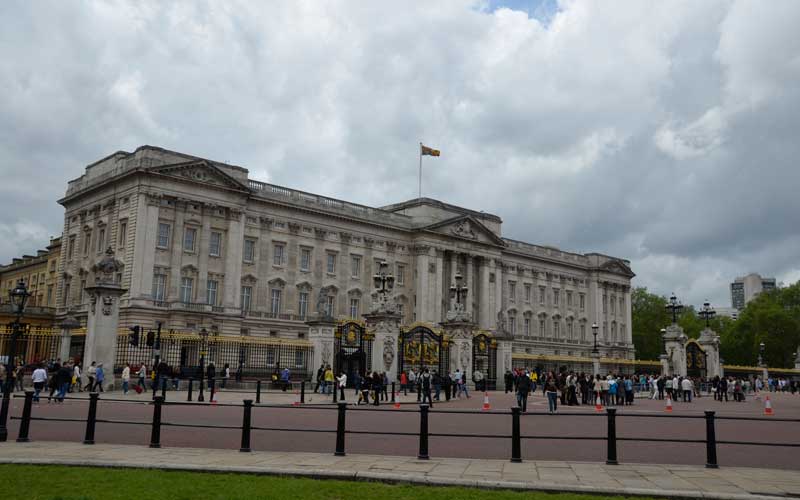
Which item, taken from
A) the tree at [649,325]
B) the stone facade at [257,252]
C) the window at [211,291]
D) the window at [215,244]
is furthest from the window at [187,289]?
the tree at [649,325]

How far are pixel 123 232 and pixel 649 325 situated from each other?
84324 millimetres

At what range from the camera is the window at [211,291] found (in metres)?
59.0

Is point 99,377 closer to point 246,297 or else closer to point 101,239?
point 246,297

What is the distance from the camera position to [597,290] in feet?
328

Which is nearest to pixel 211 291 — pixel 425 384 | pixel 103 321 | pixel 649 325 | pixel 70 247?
pixel 70 247

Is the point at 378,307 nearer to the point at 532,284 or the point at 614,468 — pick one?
the point at 614,468

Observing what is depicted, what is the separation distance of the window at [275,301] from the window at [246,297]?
7.16 feet

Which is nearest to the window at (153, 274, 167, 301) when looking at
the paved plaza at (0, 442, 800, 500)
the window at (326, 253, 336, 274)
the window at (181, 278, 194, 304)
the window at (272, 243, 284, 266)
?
the window at (181, 278, 194, 304)

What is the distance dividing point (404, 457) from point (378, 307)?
2148 cm

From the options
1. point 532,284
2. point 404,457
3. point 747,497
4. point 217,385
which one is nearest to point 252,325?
point 217,385

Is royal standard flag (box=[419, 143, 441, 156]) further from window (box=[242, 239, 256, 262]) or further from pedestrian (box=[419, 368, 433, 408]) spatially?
pedestrian (box=[419, 368, 433, 408])

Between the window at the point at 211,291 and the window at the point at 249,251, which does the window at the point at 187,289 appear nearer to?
the window at the point at 211,291

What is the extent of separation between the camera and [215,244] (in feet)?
198

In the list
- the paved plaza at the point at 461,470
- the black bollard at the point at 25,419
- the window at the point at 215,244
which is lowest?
the paved plaza at the point at 461,470
